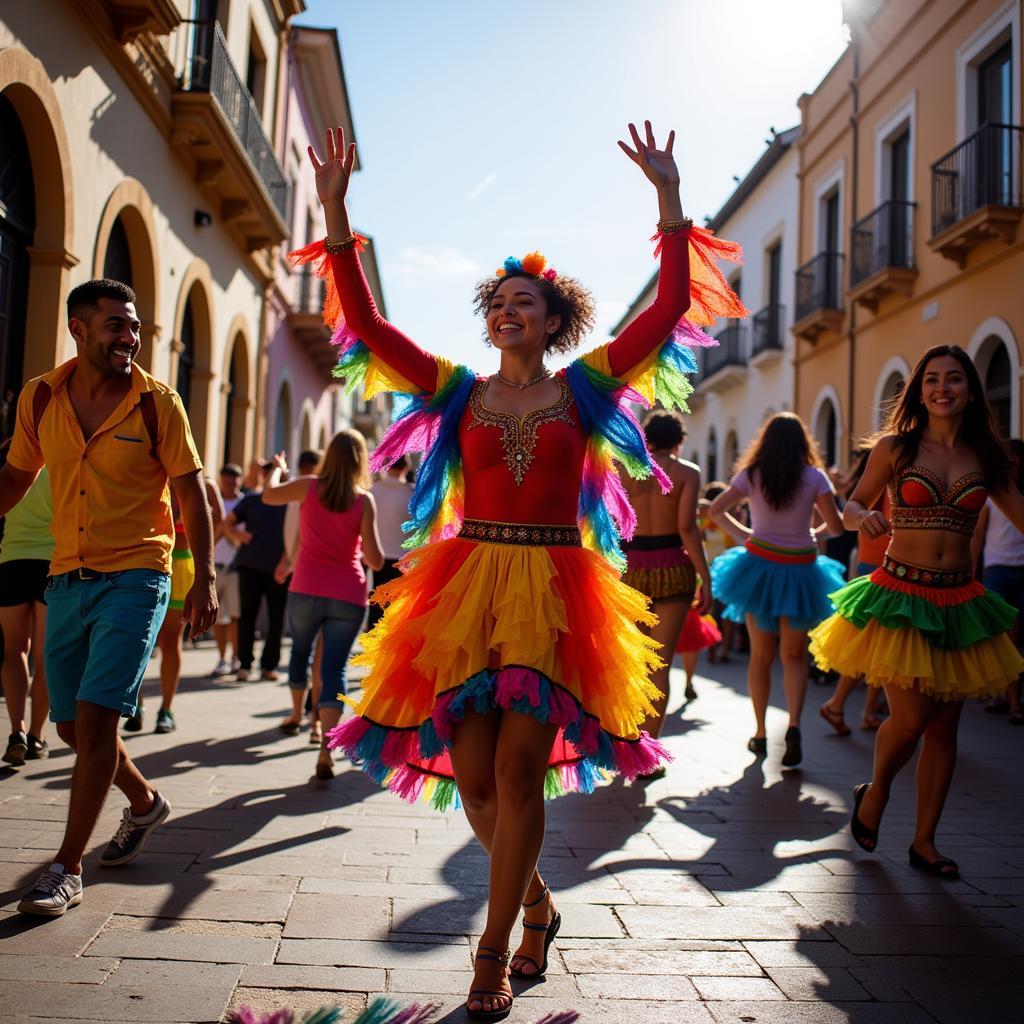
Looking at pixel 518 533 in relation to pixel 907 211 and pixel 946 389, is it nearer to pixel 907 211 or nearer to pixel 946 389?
pixel 946 389

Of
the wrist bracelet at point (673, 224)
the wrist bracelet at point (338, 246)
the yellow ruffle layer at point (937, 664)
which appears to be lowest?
the yellow ruffle layer at point (937, 664)

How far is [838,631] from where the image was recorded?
4.86 metres

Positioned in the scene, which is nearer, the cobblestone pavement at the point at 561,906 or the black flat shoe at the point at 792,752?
the cobblestone pavement at the point at 561,906

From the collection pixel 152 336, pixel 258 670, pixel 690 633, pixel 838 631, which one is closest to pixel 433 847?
pixel 838 631

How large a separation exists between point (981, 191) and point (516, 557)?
44.9 feet

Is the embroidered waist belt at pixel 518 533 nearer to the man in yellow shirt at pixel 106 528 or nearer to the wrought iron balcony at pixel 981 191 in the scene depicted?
the man in yellow shirt at pixel 106 528

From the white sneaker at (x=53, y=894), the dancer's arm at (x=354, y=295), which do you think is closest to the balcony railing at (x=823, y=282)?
the dancer's arm at (x=354, y=295)

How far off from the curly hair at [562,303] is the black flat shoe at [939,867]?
2.48m

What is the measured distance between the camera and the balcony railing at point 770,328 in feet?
80.3

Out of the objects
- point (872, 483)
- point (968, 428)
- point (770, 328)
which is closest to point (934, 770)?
point (872, 483)

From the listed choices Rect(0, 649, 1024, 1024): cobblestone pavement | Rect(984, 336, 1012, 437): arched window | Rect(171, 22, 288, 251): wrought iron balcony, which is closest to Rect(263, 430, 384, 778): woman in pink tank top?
Rect(0, 649, 1024, 1024): cobblestone pavement

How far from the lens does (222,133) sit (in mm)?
13102

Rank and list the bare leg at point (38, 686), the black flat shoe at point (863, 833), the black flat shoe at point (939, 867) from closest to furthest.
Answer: the black flat shoe at point (939, 867), the black flat shoe at point (863, 833), the bare leg at point (38, 686)

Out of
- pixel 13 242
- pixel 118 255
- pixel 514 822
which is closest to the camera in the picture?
pixel 514 822
